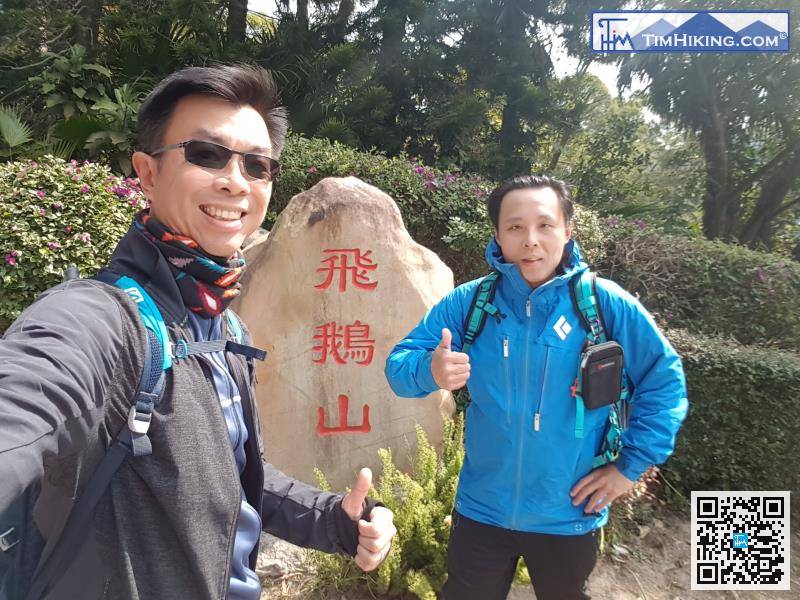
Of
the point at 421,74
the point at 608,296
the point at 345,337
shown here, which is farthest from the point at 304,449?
the point at 421,74

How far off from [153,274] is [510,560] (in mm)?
1391

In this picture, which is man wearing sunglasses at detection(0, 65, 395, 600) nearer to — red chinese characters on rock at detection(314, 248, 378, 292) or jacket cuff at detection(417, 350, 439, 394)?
jacket cuff at detection(417, 350, 439, 394)

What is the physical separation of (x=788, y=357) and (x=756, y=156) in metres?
8.06

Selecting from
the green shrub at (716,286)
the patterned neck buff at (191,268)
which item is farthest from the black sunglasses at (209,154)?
the green shrub at (716,286)

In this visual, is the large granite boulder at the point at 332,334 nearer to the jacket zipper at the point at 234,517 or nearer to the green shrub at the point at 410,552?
the green shrub at the point at 410,552

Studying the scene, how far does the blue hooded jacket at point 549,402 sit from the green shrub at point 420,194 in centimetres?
319

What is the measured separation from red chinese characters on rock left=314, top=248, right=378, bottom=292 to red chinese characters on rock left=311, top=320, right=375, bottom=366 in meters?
0.23

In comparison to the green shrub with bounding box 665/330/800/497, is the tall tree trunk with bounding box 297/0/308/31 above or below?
above

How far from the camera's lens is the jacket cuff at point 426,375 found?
160 centimetres

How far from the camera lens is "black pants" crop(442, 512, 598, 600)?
62.9 inches

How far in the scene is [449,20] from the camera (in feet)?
30.4

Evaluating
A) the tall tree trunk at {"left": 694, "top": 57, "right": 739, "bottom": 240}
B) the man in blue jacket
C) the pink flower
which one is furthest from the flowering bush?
the tall tree trunk at {"left": 694, "top": 57, "right": 739, "bottom": 240}

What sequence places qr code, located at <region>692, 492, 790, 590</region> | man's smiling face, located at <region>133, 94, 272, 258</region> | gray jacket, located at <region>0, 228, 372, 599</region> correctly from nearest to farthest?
gray jacket, located at <region>0, 228, 372, 599</region>
man's smiling face, located at <region>133, 94, 272, 258</region>
qr code, located at <region>692, 492, 790, 590</region>

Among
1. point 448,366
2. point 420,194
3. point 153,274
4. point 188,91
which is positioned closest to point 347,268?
point 448,366
